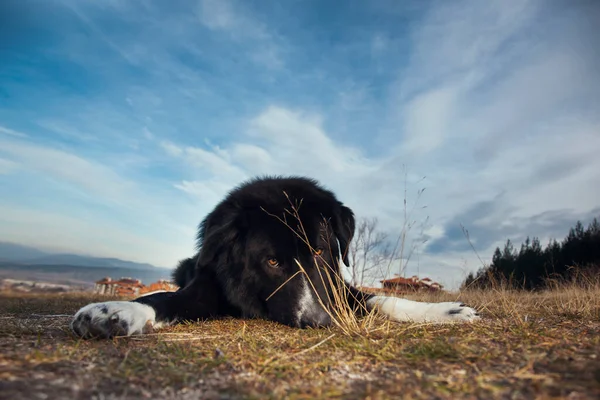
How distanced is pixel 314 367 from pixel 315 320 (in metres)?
1.48

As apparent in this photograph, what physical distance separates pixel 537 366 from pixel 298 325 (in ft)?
6.41

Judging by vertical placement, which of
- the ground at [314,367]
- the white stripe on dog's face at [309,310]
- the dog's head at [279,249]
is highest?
the dog's head at [279,249]

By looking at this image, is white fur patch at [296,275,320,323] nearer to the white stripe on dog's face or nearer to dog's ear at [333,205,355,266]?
the white stripe on dog's face

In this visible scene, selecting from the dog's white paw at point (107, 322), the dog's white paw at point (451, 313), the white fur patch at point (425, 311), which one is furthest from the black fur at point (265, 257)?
the dog's white paw at point (451, 313)

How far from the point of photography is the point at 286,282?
145 inches

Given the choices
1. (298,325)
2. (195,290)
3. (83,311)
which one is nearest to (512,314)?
(298,325)

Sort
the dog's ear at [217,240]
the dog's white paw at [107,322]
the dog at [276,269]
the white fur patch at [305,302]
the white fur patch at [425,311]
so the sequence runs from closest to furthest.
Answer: the dog's white paw at [107,322], the white fur patch at [305,302], the dog at [276,269], the white fur patch at [425,311], the dog's ear at [217,240]

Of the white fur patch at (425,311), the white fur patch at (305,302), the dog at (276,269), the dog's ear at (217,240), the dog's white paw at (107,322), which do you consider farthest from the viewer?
the dog's ear at (217,240)

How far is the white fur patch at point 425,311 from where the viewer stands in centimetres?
373

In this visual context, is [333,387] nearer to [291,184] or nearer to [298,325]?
[298,325]

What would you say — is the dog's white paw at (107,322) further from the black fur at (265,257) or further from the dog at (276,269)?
the black fur at (265,257)

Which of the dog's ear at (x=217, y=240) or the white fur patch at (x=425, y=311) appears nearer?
the white fur patch at (x=425, y=311)

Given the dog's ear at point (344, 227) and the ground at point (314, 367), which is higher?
the dog's ear at point (344, 227)

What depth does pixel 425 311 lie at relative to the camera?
3908mm
